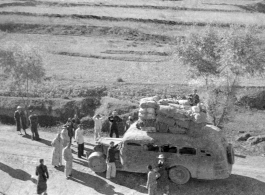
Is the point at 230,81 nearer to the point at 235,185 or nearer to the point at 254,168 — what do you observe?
the point at 254,168

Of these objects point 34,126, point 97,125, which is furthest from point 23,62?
point 97,125

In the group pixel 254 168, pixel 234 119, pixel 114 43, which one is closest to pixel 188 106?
pixel 254 168

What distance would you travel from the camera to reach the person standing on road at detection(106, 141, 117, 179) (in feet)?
57.7

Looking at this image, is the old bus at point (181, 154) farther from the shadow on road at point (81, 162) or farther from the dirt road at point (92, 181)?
the shadow on road at point (81, 162)

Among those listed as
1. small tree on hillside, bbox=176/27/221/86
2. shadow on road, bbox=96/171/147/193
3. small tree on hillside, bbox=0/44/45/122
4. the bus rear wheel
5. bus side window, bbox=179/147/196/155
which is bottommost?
shadow on road, bbox=96/171/147/193

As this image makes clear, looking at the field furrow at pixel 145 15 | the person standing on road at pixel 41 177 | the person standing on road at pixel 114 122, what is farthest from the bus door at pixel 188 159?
the field furrow at pixel 145 15

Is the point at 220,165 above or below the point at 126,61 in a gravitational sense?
below

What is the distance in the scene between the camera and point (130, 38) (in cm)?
4350

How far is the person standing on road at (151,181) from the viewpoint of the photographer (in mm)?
16156

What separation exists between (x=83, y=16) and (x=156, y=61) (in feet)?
50.0

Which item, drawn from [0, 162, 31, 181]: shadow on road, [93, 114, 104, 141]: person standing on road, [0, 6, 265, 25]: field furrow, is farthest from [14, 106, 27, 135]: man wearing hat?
[0, 6, 265, 25]: field furrow

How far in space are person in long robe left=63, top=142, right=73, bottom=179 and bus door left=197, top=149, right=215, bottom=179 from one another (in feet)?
17.0

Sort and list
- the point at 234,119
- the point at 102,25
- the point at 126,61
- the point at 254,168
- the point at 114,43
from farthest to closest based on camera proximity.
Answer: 1. the point at 102,25
2. the point at 114,43
3. the point at 126,61
4. the point at 234,119
5. the point at 254,168

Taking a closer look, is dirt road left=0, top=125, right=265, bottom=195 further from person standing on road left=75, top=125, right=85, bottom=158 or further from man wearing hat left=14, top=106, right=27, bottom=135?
man wearing hat left=14, top=106, right=27, bottom=135
